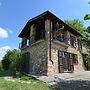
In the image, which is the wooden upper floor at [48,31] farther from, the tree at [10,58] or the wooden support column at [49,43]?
the tree at [10,58]

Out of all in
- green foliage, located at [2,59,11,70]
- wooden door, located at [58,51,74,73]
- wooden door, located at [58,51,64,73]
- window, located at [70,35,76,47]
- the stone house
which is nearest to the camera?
the stone house

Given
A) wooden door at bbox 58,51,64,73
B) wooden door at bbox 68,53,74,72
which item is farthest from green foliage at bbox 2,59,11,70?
wooden door at bbox 58,51,64,73

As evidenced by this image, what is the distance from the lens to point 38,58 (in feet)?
70.0

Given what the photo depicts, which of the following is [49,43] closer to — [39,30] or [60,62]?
[60,62]

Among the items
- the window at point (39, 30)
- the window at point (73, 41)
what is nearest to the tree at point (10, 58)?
the window at point (39, 30)

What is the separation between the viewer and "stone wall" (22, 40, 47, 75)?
20.2 meters

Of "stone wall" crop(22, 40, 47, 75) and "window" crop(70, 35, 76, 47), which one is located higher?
"window" crop(70, 35, 76, 47)

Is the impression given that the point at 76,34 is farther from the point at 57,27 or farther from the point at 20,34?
the point at 20,34

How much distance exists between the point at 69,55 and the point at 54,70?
4.39 m

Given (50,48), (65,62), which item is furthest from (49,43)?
(65,62)

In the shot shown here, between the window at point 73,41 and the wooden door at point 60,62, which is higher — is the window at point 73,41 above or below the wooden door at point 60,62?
above

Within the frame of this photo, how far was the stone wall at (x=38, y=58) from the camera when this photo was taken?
66.4ft

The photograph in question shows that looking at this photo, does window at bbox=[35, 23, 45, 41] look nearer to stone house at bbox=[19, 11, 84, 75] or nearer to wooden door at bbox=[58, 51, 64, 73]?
stone house at bbox=[19, 11, 84, 75]

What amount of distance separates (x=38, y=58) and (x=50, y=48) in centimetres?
199
